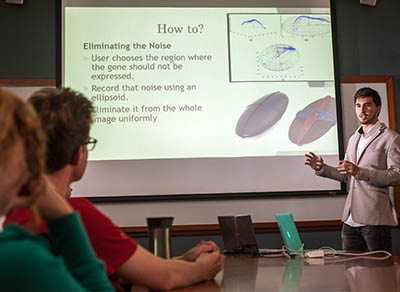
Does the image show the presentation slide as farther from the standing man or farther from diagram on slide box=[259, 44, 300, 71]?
the standing man

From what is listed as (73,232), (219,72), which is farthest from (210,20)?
(73,232)

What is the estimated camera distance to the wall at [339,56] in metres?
3.75

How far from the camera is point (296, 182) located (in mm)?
3811

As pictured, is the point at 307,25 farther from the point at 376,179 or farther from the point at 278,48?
the point at 376,179

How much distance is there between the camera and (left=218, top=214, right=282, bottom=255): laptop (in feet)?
7.43

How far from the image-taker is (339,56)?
4.05 m

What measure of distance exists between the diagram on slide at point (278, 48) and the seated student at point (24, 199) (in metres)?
3.30

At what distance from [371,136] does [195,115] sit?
1329 mm

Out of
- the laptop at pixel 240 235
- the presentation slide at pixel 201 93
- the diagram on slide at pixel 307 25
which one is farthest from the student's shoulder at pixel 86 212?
the diagram on slide at pixel 307 25

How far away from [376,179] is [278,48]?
1.34m

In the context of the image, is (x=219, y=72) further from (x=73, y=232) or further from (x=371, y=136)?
(x=73, y=232)

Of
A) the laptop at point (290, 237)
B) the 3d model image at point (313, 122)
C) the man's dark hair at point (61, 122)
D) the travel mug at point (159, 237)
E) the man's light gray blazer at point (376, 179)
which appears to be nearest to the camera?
the man's dark hair at point (61, 122)

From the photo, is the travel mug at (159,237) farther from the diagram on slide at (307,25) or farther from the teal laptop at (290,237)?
the diagram on slide at (307,25)

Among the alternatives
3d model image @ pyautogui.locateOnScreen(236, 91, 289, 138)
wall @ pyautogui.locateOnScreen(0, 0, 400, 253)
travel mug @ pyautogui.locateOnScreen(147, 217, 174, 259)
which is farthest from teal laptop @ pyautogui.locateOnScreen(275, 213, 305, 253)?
3d model image @ pyautogui.locateOnScreen(236, 91, 289, 138)
